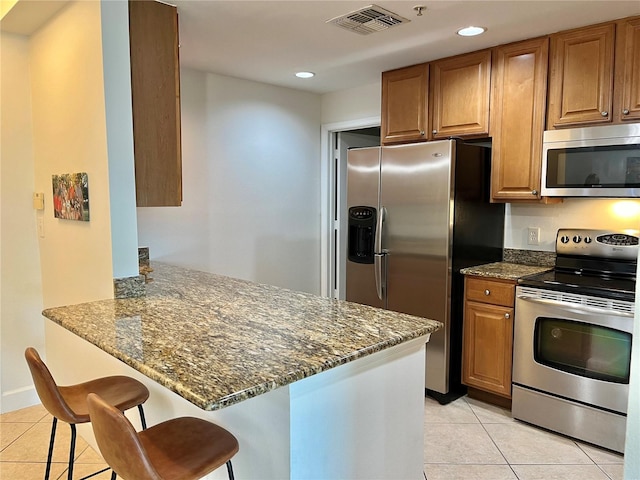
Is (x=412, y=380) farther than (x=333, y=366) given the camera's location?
Yes

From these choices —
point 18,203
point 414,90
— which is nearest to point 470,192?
point 414,90

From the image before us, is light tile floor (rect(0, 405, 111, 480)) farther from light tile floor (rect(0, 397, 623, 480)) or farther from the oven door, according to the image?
the oven door

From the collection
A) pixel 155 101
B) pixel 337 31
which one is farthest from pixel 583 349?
pixel 155 101

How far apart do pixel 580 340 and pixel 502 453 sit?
758 millimetres

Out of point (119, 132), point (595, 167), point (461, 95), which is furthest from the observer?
point (461, 95)

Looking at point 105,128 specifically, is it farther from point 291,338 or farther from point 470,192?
point 470,192

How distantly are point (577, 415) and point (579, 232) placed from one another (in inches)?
44.9

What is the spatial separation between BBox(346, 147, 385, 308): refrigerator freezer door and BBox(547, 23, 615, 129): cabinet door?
1.18 meters

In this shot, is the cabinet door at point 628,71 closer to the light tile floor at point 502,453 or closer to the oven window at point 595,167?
the oven window at point 595,167

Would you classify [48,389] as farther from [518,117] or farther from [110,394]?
[518,117]

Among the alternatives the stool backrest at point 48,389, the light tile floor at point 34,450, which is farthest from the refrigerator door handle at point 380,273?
the stool backrest at point 48,389

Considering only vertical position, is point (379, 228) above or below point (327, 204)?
below

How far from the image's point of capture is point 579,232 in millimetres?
3021

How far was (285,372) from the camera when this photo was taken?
122cm
